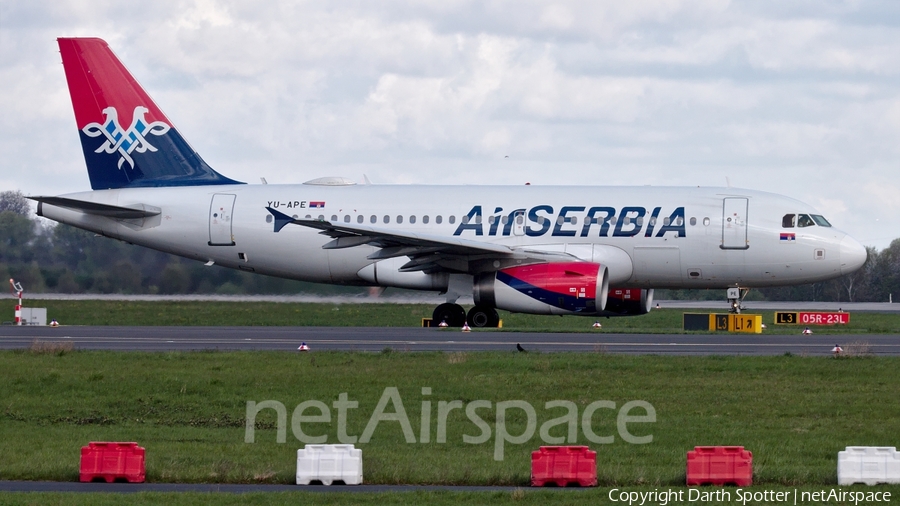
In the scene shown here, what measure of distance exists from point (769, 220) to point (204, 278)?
1908 cm

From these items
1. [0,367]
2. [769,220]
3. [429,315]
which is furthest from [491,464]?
[429,315]

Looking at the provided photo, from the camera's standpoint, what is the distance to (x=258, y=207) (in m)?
30.8

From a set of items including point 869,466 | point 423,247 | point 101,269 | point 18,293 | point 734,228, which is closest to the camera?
point 869,466

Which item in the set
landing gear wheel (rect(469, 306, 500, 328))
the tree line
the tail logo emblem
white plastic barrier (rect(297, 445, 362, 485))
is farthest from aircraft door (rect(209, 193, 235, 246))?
white plastic barrier (rect(297, 445, 362, 485))

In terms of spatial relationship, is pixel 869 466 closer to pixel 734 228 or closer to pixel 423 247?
pixel 423 247

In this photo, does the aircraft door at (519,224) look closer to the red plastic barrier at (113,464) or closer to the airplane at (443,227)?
the airplane at (443,227)

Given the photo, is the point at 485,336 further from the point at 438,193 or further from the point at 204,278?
the point at 204,278

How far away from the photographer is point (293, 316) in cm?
3828

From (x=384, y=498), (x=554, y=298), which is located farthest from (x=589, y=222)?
(x=384, y=498)

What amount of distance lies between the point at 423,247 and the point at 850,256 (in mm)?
10281

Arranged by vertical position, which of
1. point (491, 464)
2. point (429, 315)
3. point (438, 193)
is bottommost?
point (491, 464)

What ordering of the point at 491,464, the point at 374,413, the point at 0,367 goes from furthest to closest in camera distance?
the point at 0,367, the point at 374,413, the point at 491,464

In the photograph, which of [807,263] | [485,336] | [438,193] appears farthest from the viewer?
[438,193]

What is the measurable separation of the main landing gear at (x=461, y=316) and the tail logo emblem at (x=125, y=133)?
9.18 metres
